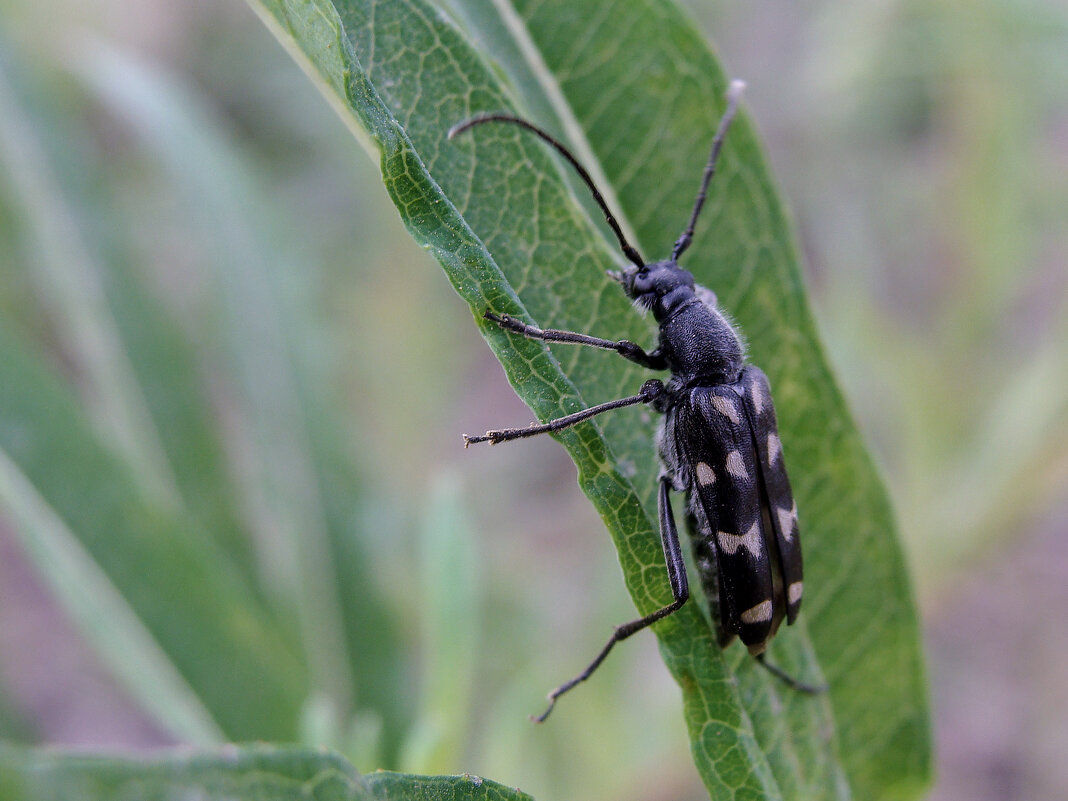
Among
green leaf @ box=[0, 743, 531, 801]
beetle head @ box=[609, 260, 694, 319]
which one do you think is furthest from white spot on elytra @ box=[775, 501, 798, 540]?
green leaf @ box=[0, 743, 531, 801]

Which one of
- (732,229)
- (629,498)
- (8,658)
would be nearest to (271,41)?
(8,658)

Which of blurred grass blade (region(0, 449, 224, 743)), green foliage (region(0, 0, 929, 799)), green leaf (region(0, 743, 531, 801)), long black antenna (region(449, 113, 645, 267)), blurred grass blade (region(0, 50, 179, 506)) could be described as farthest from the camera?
blurred grass blade (region(0, 50, 179, 506))

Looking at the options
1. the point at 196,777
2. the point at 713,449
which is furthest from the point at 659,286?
the point at 196,777

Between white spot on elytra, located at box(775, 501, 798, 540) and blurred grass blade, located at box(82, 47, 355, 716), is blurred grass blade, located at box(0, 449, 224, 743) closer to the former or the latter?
blurred grass blade, located at box(82, 47, 355, 716)

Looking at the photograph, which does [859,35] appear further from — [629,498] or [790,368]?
[629,498]

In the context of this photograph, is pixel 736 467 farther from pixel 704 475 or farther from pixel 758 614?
pixel 758 614

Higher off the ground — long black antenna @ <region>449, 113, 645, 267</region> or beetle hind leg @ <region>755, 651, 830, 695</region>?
long black antenna @ <region>449, 113, 645, 267</region>

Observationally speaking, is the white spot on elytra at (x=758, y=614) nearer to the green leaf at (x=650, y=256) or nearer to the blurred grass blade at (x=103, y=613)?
the green leaf at (x=650, y=256)
